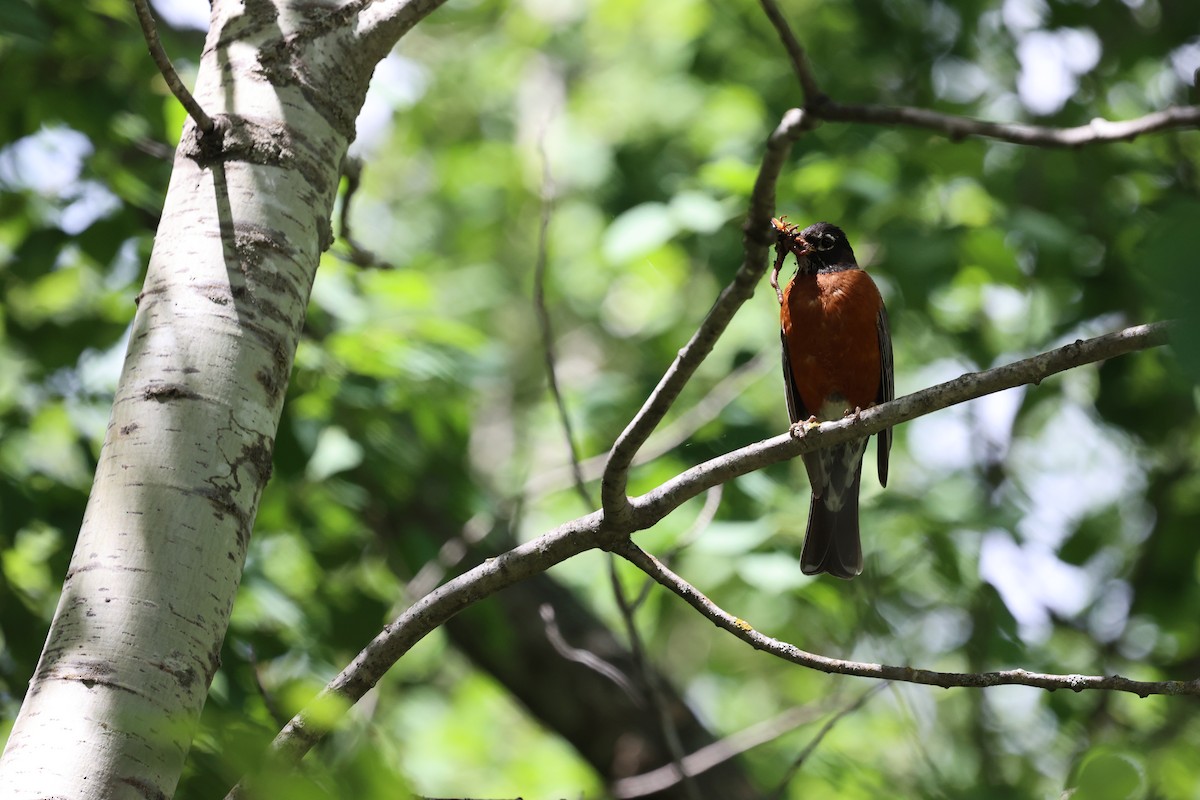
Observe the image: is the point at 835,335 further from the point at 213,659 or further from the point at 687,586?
the point at 213,659

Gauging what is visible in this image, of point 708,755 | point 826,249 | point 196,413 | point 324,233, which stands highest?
point 826,249

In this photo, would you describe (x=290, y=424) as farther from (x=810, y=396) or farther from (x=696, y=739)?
(x=696, y=739)

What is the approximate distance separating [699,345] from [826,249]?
285 cm

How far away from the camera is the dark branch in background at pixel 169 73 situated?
2037mm

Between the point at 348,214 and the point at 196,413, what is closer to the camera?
the point at 196,413

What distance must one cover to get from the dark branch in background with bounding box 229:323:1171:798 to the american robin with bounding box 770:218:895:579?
2345 mm

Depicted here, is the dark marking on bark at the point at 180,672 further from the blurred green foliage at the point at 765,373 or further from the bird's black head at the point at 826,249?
the bird's black head at the point at 826,249

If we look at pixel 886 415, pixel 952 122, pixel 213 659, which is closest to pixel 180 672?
pixel 213 659

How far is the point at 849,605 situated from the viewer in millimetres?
4867

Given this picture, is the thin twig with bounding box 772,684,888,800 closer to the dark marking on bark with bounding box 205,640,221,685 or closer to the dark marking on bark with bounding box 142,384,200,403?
the dark marking on bark with bounding box 205,640,221,685

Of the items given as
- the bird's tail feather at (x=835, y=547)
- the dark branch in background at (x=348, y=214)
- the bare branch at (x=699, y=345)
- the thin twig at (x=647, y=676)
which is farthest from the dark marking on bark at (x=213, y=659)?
the bird's tail feather at (x=835, y=547)

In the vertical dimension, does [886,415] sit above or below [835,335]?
below

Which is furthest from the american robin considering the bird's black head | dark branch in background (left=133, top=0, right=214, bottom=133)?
dark branch in background (left=133, top=0, right=214, bottom=133)

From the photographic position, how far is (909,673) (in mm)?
1979
